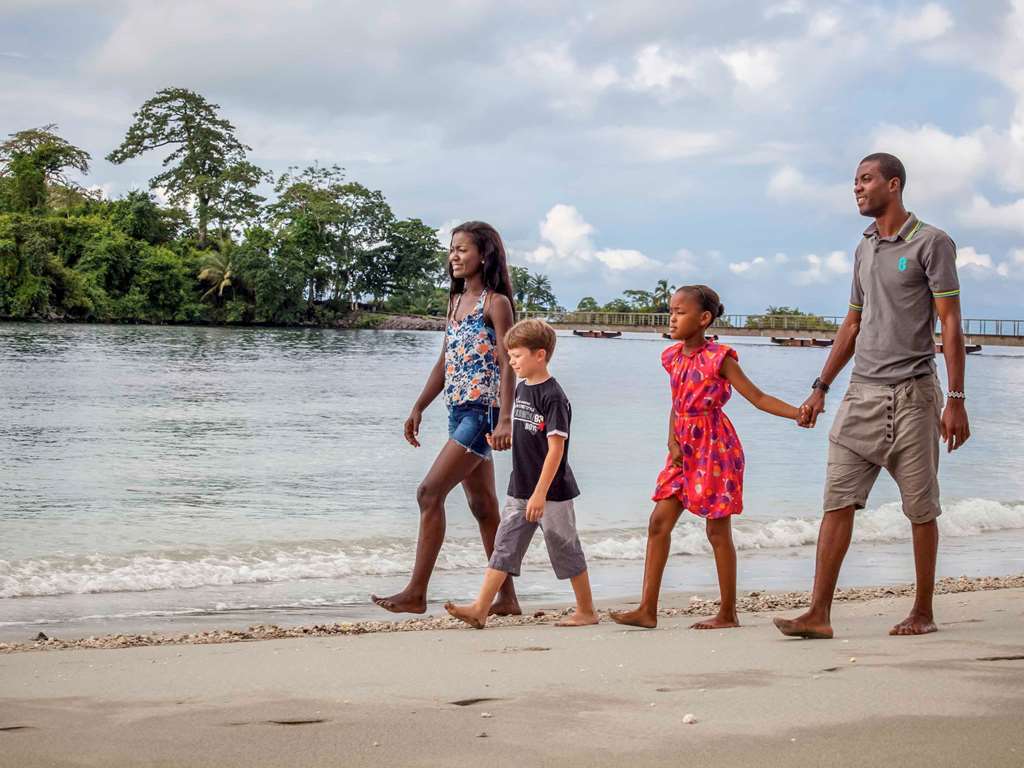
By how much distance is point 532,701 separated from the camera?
3.34m

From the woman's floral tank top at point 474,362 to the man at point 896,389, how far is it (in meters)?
1.51

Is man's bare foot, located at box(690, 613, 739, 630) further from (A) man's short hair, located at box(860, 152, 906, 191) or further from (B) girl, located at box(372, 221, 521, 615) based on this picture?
(A) man's short hair, located at box(860, 152, 906, 191)

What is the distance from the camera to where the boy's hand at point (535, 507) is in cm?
467

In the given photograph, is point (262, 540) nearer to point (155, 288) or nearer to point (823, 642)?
point (823, 642)

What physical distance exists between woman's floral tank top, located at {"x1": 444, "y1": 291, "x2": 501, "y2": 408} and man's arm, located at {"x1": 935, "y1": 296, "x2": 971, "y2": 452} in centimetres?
199

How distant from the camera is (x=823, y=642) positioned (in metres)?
4.24

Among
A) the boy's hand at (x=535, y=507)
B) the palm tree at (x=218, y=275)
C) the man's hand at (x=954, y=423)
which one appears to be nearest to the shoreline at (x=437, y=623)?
the boy's hand at (x=535, y=507)

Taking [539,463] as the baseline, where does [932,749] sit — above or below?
below

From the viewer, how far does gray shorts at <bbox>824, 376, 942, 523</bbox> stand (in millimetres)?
4277

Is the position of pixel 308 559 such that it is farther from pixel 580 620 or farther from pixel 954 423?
pixel 954 423

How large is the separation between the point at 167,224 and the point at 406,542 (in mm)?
84185

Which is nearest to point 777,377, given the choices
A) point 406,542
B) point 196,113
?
point 406,542

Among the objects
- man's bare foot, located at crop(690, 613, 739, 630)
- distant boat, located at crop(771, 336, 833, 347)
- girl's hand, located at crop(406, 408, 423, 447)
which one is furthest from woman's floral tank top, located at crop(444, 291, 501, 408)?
distant boat, located at crop(771, 336, 833, 347)

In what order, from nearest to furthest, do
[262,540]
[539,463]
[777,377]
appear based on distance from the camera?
[539,463] → [262,540] → [777,377]
